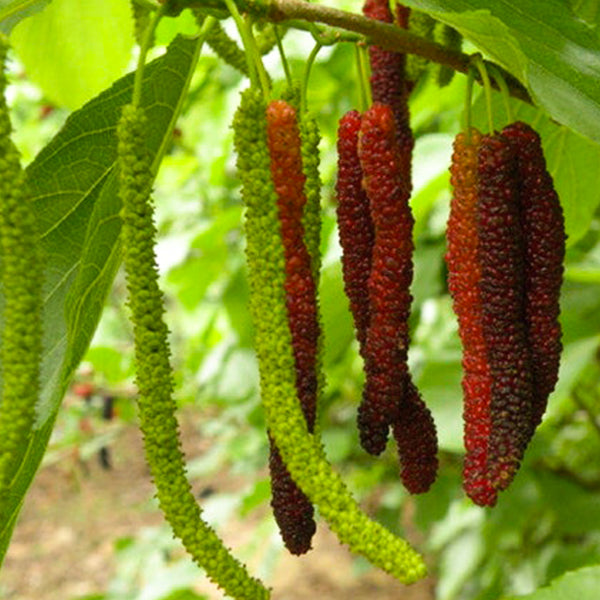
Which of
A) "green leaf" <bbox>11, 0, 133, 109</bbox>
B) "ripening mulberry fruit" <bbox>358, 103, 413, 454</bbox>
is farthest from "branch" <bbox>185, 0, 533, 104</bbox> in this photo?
"green leaf" <bbox>11, 0, 133, 109</bbox>

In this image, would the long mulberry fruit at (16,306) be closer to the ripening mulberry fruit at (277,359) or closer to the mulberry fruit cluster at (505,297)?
the ripening mulberry fruit at (277,359)

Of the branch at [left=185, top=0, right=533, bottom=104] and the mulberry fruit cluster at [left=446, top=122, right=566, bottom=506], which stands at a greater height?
the branch at [left=185, top=0, right=533, bottom=104]

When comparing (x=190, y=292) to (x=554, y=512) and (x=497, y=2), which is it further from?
(x=497, y=2)

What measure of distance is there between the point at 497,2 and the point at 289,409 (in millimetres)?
366

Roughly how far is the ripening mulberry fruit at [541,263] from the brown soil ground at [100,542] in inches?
131

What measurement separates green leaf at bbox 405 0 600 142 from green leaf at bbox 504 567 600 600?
496 millimetres

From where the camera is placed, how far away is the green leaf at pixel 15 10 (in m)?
0.92

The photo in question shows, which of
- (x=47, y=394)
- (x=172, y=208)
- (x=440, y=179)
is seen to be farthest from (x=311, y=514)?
(x=172, y=208)

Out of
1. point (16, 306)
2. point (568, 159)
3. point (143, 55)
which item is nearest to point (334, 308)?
point (568, 159)

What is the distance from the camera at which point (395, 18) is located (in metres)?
1.13

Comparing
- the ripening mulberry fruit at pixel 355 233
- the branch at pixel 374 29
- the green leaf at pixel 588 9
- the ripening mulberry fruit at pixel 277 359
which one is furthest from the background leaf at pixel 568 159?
the ripening mulberry fruit at pixel 277 359

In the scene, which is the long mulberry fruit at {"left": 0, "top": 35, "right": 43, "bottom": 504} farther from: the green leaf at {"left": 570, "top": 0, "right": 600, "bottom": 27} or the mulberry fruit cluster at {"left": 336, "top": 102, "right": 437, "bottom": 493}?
the green leaf at {"left": 570, "top": 0, "right": 600, "bottom": 27}

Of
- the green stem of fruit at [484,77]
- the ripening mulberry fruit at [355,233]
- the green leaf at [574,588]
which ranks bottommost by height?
the green leaf at [574,588]

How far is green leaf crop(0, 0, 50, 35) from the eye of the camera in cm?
92
